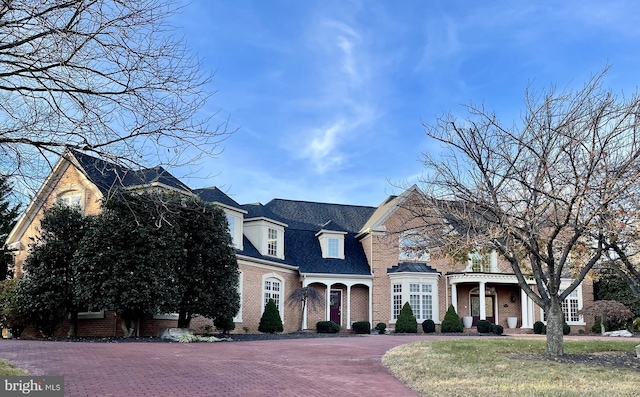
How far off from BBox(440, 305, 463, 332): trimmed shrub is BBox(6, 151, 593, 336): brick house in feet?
3.26

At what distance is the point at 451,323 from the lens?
30109 mm

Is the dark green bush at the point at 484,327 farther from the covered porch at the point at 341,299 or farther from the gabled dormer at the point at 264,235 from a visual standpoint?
the gabled dormer at the point at 264,235

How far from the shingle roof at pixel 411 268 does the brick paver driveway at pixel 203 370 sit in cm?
1601

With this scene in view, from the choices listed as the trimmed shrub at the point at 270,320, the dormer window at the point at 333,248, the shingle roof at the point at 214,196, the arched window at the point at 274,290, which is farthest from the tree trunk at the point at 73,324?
the dormer window at the point at 333,248

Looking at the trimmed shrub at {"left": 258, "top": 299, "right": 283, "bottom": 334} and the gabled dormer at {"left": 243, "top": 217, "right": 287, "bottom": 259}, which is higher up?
the gabled dormer at {"left": 243, "top": 217, "right": 287, "bottom": 259}

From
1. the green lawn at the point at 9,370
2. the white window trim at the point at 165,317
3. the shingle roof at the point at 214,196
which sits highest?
the shingle roof at the point at 214,196

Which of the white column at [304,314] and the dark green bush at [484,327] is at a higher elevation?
the white column at [304,314]

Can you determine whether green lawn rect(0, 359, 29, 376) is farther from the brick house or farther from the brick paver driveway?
the brick house

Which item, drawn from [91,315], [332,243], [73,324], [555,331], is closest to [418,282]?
[332,243]

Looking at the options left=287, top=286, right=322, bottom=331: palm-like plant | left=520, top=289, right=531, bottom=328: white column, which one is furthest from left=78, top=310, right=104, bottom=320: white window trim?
left=520, top=289, right=531, bottom=328: white column

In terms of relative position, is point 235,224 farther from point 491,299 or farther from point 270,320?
point 491,299

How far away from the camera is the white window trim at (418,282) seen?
102 feet

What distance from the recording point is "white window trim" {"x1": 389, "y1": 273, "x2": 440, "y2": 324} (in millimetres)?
31016

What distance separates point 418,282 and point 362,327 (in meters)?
4.01
